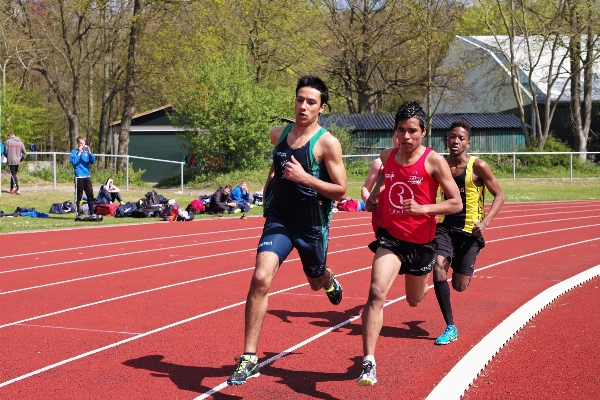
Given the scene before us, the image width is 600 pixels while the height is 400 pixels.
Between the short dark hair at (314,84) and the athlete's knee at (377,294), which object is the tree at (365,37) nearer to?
the short dark hair at (314,84)

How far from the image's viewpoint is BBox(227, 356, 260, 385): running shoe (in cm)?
535

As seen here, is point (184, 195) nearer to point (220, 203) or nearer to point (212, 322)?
point (220, 203)

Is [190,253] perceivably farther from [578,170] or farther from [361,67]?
[361,67]

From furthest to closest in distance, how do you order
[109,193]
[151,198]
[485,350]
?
[109,193], [151,198], [485,350]

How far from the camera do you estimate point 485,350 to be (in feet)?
21.2

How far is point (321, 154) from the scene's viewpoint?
5.79 m

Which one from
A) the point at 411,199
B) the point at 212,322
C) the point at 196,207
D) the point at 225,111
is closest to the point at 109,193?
the point at 196,207

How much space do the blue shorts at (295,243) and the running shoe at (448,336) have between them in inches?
59.5

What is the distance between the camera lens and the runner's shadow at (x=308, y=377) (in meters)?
5.53

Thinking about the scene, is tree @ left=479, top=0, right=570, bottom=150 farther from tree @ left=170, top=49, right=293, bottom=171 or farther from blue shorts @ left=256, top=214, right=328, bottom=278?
blue shorts @ left=256, top=214, right=328, bottom=278

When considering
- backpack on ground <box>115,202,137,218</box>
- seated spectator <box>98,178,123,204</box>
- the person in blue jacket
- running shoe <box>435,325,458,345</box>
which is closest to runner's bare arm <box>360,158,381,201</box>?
running shoe <box>435,325,458,345</box>

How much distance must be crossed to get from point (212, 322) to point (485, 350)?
2551 mm

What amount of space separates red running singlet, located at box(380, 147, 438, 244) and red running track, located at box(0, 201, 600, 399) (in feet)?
→ 3.22

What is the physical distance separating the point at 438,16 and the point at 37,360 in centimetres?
4382
